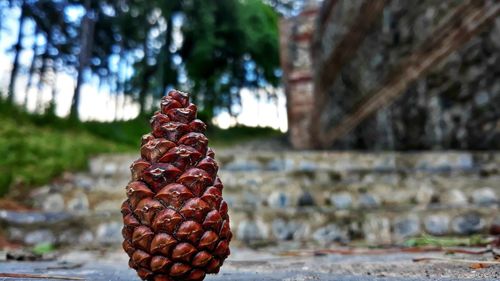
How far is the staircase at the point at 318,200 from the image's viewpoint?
265cm

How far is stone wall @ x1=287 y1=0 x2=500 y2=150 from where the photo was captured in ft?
11.8

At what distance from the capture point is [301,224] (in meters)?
2.72

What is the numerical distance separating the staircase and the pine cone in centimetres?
172

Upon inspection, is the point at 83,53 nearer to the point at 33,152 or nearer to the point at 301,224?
the point at 33,152

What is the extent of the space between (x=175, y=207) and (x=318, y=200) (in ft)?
7.42

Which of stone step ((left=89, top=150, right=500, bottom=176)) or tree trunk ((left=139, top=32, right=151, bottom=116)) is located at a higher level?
tree trunk ((left=139, top=32, right=151, bottom=116))

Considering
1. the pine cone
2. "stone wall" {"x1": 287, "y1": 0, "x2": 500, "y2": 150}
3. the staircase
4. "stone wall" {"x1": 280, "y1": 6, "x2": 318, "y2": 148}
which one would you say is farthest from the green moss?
"stone wall" {"x1": 280, "y1": 6, "x2": 318, "y2": 148}

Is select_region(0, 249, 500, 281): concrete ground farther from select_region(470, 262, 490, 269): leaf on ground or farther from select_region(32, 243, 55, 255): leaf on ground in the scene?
select_region(32, 243, 55, 255): leaf on ground

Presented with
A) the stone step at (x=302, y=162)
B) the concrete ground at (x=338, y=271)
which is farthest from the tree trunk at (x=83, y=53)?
the concrete ground at (x=338, y=271)

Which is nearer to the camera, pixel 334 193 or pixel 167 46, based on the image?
pixel 334 193

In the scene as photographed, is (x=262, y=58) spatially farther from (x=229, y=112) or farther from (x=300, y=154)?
(x=300, y=154)

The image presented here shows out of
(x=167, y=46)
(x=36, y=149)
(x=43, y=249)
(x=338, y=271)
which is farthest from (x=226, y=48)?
(x=338, y=271)

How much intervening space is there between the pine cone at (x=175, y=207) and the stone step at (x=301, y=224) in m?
1.75

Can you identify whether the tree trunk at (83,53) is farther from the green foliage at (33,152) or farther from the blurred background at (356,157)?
the green foliage at (33,152)
